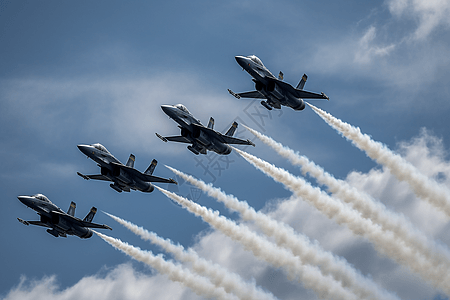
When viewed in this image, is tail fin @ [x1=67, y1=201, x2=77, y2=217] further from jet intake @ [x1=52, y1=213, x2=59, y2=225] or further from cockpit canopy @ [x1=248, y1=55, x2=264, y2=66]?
cockpit canopy @ [x1=248, y1=55, x2=264, y2=66]

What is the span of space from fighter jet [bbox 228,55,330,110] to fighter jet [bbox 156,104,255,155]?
6806mm

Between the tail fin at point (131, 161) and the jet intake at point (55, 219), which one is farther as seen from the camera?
the jet intake at point (55, 219)

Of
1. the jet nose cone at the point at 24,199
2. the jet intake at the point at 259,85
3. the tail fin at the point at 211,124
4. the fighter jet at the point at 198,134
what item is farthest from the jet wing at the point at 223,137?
the jet nose cone at the point at 24,199

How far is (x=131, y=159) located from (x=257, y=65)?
943 inches

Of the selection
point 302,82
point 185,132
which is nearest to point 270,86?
point 302,82

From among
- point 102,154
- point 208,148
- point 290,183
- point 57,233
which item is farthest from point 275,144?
point 57,233

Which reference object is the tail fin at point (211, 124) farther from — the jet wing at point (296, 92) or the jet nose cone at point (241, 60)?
the jet wing at point (296, 92)

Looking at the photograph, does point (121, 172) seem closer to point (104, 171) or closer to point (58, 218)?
point (104, 171)

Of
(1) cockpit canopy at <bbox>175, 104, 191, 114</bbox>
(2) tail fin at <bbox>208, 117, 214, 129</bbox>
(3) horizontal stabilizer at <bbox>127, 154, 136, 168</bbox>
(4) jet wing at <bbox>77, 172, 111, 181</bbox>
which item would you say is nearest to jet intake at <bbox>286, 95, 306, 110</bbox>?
(2) tail fin at <bbox>208, 117, 214, 129</bbox>

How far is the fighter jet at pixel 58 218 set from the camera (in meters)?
88.9

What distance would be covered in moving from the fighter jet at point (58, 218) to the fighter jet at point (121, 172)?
30.6ft

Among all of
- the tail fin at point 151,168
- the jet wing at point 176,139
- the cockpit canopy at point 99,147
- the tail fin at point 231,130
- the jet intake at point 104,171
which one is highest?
the tail fin at point 231,130

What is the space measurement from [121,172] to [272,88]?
25.8m

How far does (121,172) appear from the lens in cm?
8356
